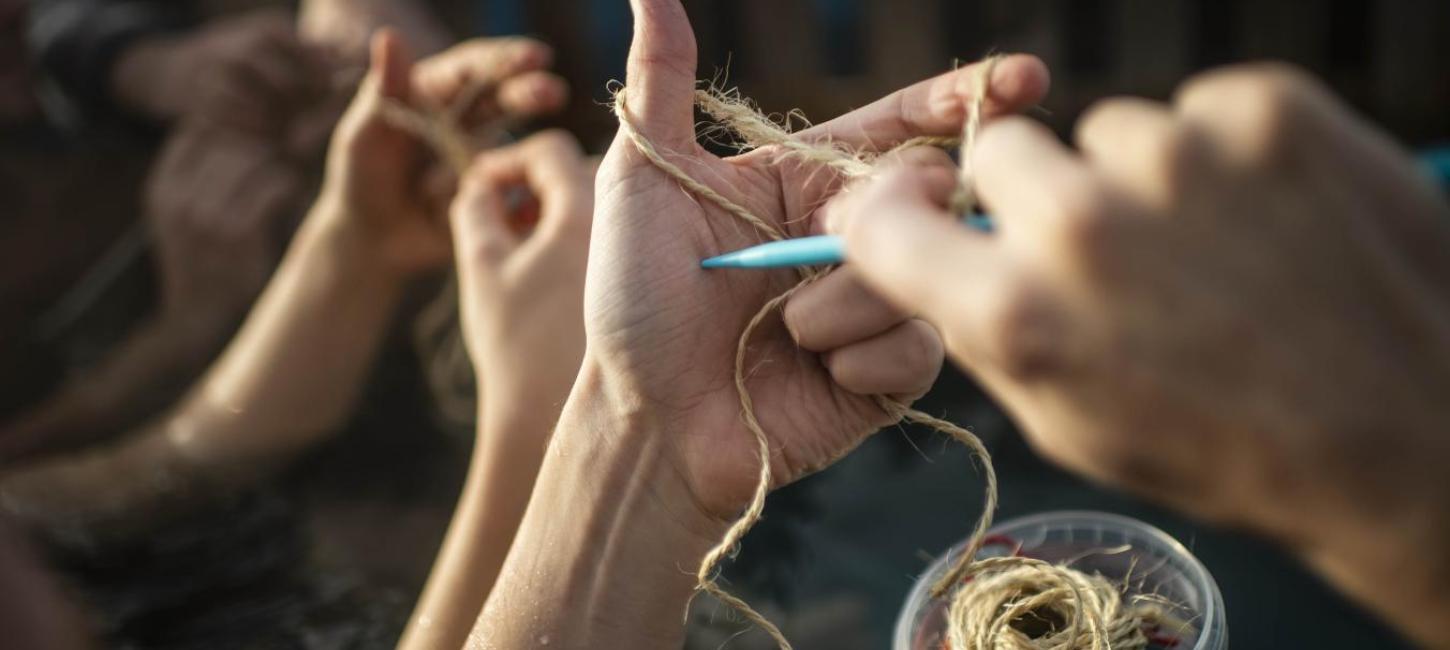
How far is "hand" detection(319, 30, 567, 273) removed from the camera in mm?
1736

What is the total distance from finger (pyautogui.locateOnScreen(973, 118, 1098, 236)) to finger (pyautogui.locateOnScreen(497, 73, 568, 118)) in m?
1.11

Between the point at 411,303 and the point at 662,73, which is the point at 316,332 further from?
the point at 662,73

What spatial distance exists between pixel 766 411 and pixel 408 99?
1.04 metres

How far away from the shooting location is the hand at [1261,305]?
595 millimetres

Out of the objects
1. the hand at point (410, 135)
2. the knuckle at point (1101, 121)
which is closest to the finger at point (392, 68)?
the hand at point (410, 135)

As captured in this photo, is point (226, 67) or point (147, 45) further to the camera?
point (147, 45)

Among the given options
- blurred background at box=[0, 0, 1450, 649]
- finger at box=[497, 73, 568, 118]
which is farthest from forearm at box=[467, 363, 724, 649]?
finger at box=[497, 73, 568, 118]

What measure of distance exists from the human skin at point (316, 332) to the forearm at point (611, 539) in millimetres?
830

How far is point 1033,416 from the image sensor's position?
676mm

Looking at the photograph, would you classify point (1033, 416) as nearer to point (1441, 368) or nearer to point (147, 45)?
point (1441, 368)

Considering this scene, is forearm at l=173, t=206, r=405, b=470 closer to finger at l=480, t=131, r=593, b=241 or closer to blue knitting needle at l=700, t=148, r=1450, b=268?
finger at l=480, t=131, r=593, b=241

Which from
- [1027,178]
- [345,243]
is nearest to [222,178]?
[345,243]

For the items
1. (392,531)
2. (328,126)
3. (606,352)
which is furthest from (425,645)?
(328,126)

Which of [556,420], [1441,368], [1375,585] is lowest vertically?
[556,420]
